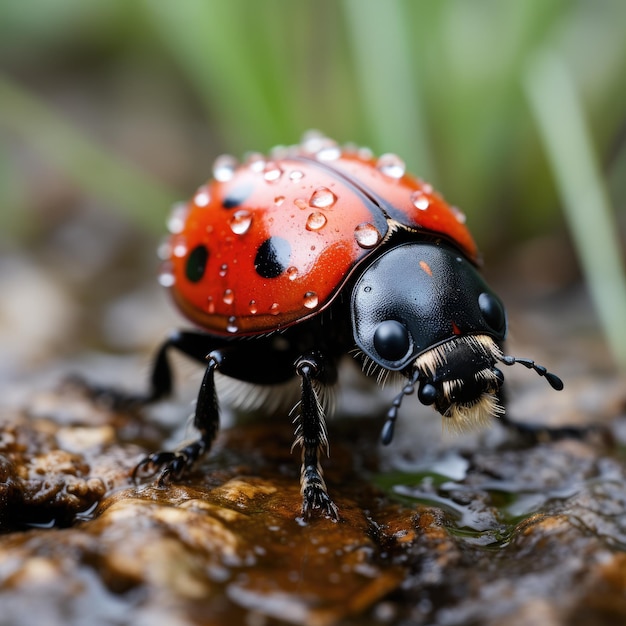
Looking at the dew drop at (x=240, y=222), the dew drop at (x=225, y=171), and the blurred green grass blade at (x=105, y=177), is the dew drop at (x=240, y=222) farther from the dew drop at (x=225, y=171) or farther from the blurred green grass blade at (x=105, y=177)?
the blurred green grass blade at (x=105, y=177)

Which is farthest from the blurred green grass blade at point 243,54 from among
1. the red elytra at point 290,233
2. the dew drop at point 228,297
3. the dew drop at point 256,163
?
the dew drop at point 228,297

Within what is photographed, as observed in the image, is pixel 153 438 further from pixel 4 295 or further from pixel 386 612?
pixel 4 295

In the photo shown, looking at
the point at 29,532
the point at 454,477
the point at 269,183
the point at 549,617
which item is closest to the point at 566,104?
the point at 269,183

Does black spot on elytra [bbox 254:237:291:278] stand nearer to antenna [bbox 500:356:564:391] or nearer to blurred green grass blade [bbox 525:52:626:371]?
antenna [bbox 500:356:564:391]

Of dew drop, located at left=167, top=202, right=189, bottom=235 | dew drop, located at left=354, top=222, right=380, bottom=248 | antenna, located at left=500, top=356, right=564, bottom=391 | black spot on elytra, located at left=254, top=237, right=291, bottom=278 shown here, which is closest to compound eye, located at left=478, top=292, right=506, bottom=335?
antenna, located at left=500, top=356, right=564, bottom=391

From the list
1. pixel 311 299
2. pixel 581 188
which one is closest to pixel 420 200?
pixel 311 299

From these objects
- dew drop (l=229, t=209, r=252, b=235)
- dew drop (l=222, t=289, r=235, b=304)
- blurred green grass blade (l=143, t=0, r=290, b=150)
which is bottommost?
dew drop (l=222, t=289, r=235, b=304)

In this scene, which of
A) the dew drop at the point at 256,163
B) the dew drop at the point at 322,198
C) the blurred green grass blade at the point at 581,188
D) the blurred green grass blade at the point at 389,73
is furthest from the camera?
the blurred green grass blade at the point at 389,73
